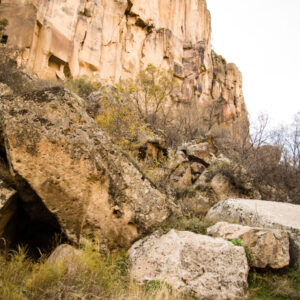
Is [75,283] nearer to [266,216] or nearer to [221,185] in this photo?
[266,216]

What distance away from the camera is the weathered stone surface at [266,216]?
4035 mm

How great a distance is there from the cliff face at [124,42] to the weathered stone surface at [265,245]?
12139 mm

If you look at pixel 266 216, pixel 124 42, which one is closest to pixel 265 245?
pixel 266 216

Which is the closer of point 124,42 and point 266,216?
point 266,216

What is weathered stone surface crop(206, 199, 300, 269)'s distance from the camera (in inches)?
159

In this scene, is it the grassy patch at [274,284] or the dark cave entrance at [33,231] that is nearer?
the grassy patch at [274,284]

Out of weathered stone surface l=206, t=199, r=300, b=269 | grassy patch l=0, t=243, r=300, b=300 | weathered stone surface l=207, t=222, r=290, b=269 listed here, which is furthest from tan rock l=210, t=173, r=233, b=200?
grassy patch l=0, t=243, r=300, b=300

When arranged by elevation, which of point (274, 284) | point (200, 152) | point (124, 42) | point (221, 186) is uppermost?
point (124, 42)

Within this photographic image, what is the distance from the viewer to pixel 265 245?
12.1 ft

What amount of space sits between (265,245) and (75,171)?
3132 millimetres

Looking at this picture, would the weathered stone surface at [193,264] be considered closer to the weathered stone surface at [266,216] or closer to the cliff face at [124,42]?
the weathered stone surface at [266,216]

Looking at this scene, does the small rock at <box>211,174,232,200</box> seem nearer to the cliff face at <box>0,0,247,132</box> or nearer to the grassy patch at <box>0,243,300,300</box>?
the grassy patch at <box>0,243,300,300</box>

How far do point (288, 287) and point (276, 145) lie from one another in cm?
1369

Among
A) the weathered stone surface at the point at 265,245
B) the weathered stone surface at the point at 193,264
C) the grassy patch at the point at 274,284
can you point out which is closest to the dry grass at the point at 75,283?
the weathered stone surface at the point at 193,264
